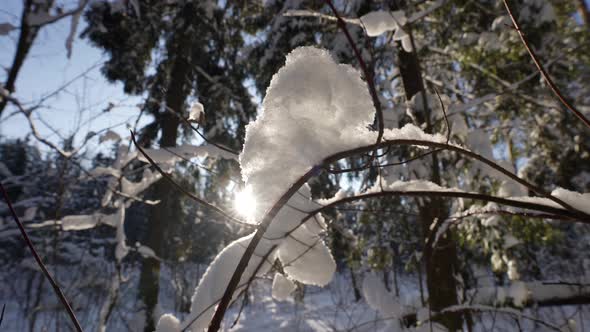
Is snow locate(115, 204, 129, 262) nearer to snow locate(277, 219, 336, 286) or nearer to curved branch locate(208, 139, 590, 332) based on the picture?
snow locate(277, 219, 336, 286)

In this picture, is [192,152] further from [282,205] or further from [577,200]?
[577,200]

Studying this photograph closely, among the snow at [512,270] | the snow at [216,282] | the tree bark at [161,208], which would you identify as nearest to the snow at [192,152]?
the snow at [216,282]

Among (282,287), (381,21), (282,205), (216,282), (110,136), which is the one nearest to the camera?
(282,205)

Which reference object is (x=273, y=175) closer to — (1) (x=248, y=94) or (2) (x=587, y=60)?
(2) (x=587, y=60)

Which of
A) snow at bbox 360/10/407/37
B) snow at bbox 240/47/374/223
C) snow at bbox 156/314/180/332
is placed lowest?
snow at bbox 156/314/180/332

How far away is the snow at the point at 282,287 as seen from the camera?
0.92 m

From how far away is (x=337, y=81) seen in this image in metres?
0.53

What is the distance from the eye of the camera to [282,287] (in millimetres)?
927

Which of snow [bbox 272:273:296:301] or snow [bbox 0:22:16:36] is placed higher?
snow [bbox 0:22:16:36]

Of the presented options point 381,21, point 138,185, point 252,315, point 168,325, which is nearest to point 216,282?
point 168,325

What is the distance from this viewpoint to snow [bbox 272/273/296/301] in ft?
3.01

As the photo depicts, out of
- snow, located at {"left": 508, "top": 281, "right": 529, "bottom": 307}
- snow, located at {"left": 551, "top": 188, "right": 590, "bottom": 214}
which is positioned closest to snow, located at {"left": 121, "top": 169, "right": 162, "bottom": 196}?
snow, located at {"left": 551, "top": 188, "right": 590, "bottom": 214}

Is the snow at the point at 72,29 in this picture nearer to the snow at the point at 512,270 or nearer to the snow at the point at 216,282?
the snow at the point at 216,282

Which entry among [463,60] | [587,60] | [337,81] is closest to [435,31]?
[463,60]
